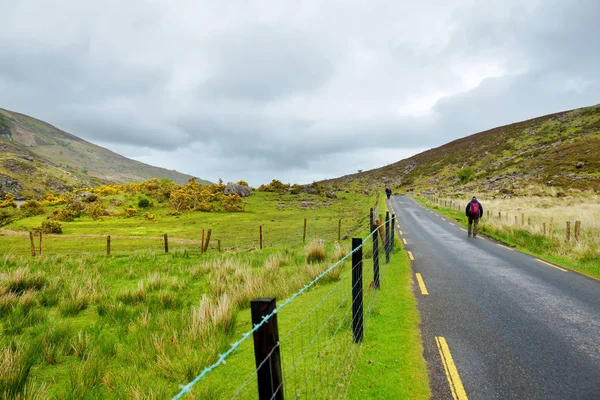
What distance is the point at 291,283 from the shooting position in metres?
8.75

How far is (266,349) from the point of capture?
214cm

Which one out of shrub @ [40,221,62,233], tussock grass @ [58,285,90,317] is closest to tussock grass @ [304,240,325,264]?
tussock grass @ [58,285,90,317]

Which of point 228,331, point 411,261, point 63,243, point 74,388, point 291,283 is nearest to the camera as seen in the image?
point 74,388

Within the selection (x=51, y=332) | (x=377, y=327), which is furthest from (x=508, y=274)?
(x=51, y=332)

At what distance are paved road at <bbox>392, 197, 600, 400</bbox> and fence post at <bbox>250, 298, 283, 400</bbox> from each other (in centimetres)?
257

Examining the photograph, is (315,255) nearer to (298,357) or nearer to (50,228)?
(298,357)

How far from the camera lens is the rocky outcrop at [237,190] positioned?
54.8m

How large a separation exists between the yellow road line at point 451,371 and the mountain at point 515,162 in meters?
43.6

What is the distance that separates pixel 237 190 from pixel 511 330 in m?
52.6

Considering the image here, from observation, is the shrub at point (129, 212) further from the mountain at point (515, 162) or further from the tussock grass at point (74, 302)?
the mountain at point (515, 162)

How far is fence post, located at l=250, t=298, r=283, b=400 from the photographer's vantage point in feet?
6.68

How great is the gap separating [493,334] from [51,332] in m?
8.51

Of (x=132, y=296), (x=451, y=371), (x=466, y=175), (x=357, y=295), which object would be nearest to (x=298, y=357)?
(x=357, y=295)

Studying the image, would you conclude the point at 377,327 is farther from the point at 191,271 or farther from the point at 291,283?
the point at 191,271
